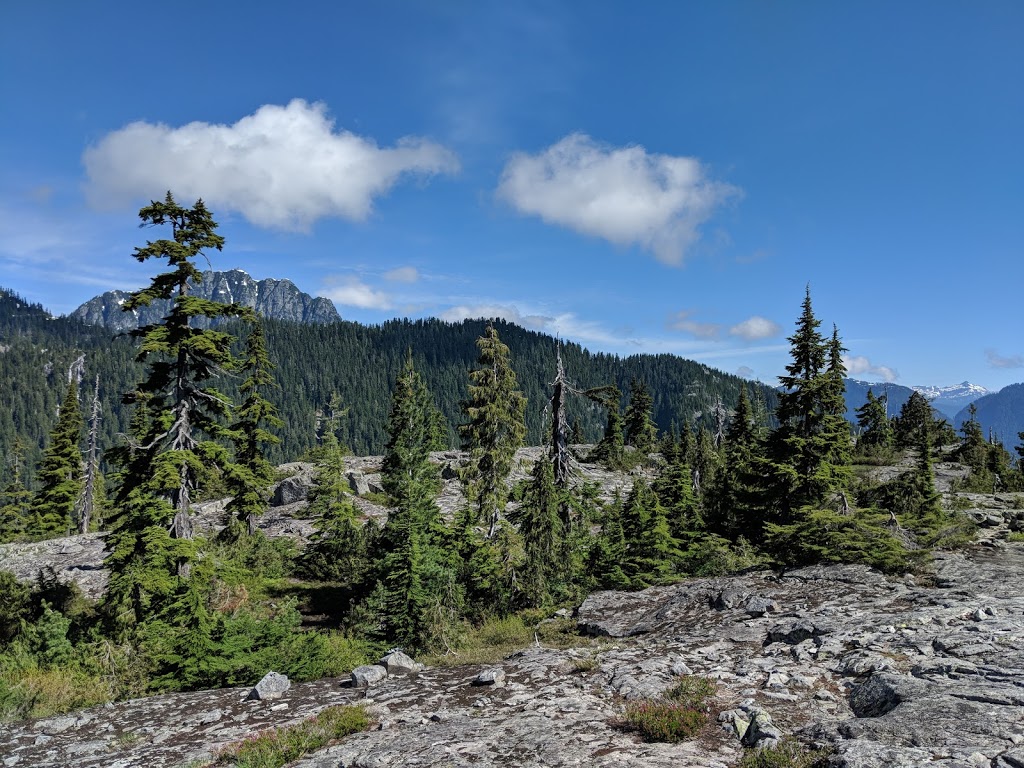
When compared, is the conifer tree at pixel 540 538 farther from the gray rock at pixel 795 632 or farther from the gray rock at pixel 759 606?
the gray rock at pixel 795 632

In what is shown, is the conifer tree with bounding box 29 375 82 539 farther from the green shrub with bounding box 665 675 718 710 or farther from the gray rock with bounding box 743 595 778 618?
the green shrub with bounding box 665 675 718 710

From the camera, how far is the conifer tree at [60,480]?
42844 millimetres

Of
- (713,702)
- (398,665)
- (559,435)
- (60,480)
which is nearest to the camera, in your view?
(713,702)

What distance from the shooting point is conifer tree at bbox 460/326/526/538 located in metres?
25.9

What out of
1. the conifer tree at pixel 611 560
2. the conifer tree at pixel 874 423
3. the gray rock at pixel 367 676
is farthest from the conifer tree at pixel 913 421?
the gray rock at pixel 367 676

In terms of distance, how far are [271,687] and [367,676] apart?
171 centimetres

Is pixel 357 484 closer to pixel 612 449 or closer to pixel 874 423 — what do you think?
pixel 612 449

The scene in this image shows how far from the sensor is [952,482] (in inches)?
1561

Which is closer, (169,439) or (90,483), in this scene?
(169,439)

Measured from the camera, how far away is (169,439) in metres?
17.2

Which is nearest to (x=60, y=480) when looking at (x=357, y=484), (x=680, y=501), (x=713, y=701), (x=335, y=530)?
(x=357, y=484)

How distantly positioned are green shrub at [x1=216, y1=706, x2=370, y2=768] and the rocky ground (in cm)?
33

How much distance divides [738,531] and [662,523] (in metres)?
6.48

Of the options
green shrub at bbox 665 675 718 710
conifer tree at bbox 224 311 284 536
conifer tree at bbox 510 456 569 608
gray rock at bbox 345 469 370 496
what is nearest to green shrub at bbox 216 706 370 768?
green shrub at bbox 665 675 718 710
